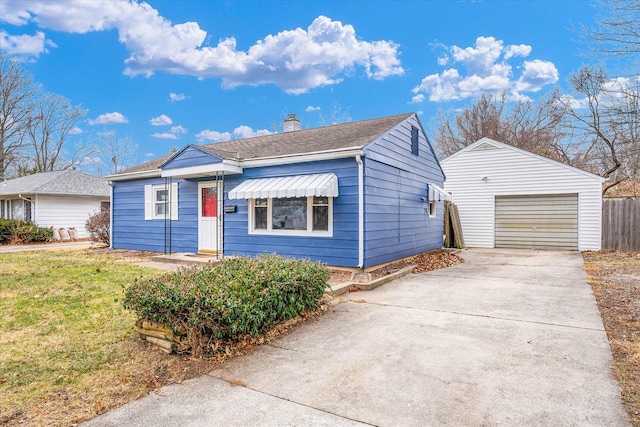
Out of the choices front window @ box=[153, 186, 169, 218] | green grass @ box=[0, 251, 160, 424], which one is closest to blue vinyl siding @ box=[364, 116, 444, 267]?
green grass @ box=[0, 251, 160, 424]

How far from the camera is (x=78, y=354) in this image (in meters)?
3.65

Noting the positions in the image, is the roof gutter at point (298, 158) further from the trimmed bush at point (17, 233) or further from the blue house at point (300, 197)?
the trimmed bush at point (17, 233)

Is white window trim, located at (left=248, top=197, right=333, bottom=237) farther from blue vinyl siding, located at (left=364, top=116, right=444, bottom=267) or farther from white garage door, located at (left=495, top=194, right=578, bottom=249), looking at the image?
white garage door, located at (left=495, top=194, right=578, bottom=249)

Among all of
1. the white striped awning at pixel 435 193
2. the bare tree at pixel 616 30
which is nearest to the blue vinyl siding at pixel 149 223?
the white striped awning at pixel 435 193

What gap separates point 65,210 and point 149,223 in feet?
37.2

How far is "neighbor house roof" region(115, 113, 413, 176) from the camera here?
8.71 meters

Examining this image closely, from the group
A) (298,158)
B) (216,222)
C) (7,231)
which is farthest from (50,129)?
(298,158)

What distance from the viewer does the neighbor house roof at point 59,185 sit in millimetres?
19062

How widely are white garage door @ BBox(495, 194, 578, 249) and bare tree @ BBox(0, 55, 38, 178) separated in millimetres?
31860

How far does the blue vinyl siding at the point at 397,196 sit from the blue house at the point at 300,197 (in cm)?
3

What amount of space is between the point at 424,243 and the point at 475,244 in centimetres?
429

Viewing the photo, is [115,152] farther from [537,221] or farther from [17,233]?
[537,221]

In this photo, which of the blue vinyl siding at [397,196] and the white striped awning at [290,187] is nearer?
the white striped awning at [290,187]

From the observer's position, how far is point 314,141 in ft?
32.3
